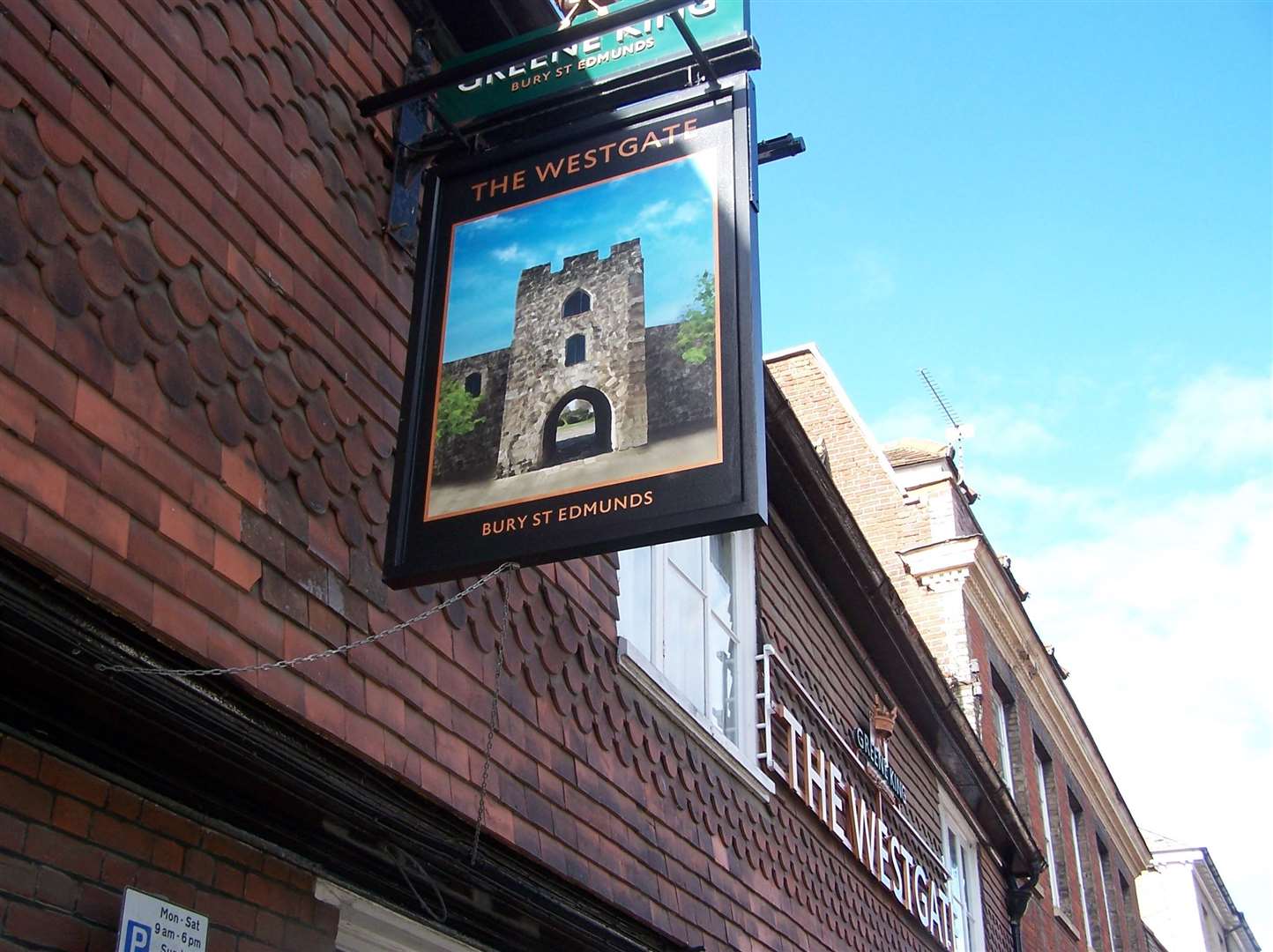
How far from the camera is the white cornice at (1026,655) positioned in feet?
62.4

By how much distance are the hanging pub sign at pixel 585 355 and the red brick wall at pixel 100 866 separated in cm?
102

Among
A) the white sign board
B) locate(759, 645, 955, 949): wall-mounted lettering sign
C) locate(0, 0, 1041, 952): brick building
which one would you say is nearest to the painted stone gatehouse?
locate(0, 0, 1041, 952): brick building

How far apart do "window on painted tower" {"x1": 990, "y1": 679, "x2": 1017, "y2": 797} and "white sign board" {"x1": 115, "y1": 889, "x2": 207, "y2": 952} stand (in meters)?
15.9

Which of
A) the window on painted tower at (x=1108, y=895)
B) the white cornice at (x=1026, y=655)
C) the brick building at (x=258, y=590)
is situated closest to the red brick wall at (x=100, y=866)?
the brick building at (x=258, y=590)

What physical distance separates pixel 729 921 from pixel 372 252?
163 inches

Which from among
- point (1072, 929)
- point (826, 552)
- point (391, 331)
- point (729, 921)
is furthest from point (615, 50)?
point (1072, 929)

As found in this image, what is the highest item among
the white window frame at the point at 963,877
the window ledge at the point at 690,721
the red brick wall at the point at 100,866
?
the white window frame at the point at 963,877

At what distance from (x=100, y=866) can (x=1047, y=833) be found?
60.2 feet

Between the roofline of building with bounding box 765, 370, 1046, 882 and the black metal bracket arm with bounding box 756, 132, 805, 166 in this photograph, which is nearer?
the black metal bracket arm with bounding box 756, 132, 805, 166

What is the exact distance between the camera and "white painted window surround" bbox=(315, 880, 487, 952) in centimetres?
479

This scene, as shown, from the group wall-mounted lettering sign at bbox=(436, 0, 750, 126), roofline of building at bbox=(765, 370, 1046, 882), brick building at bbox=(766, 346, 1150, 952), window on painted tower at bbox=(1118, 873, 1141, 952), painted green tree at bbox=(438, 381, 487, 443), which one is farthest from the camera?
window on painted tower at bbox=(1118, 873, 1141, 952)

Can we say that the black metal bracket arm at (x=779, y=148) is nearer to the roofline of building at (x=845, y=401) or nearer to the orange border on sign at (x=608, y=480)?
the orange border on sign at (x=608, y=480)

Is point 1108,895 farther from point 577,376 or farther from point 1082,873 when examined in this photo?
point 577,376

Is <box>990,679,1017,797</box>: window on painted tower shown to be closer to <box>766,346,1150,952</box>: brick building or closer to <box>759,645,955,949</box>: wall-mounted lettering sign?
<box>766,346,1150,952</box>: brick building
